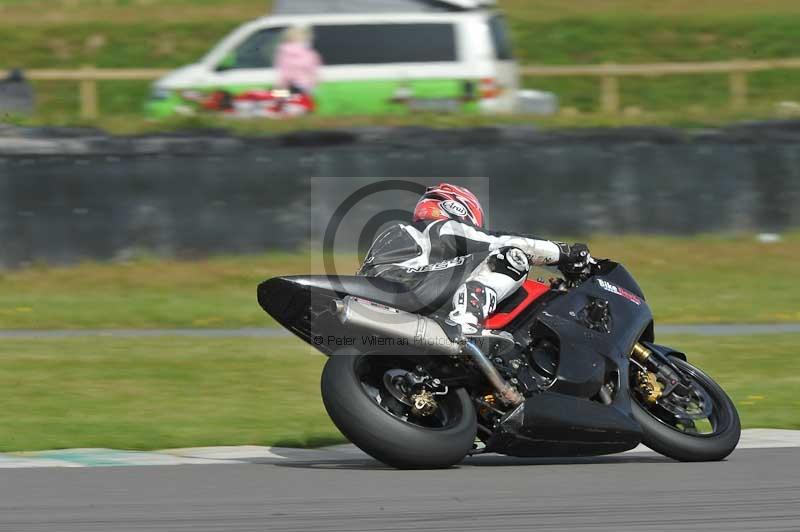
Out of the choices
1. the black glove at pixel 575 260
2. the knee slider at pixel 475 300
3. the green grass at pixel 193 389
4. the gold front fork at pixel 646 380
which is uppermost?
the black glove at pixel 575 260

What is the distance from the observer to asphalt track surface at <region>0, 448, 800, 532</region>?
17.4 ft

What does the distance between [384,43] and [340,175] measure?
350 cm

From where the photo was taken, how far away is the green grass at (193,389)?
24.9ft

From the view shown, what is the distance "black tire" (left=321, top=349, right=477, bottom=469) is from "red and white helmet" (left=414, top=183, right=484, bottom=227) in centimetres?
87

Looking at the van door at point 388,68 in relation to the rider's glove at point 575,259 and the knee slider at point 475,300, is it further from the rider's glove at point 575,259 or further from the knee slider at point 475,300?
the knee slider at point 475,300

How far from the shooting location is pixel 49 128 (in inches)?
520

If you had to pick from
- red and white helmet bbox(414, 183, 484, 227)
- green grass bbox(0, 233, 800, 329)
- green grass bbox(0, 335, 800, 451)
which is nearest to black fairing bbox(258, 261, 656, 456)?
red and white helmet bbox(414, 183, 484, 227)

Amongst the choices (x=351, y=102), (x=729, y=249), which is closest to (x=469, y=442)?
(x=729, y=249)

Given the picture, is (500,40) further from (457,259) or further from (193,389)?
(457,259)

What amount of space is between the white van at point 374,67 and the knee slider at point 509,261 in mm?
8927

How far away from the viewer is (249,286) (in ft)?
42.9

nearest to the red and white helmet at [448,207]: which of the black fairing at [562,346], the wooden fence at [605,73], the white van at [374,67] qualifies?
the black fairing at [562,346]

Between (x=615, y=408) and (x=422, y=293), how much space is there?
1061 millimetres

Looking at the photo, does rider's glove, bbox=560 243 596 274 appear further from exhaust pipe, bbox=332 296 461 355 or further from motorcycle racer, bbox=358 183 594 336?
exhaust pipe, bbox=332 296 461 355
